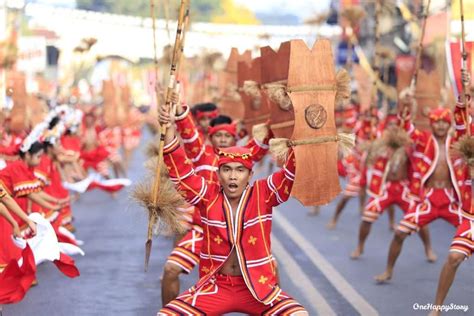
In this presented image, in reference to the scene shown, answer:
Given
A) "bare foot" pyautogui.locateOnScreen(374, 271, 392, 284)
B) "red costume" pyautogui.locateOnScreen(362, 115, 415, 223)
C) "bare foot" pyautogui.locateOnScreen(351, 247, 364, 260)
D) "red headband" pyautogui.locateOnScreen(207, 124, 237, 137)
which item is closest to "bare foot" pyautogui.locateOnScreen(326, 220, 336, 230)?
"red costume" pyautogui.locateOnScreen(362, 115, 415, 223)

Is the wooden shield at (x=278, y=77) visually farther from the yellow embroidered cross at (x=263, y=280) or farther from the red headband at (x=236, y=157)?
the yellow embroidered cross at (x=263, y=280)

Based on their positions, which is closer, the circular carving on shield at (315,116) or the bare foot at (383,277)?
the circular carving on shield at (315,116)

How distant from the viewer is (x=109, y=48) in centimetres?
7650

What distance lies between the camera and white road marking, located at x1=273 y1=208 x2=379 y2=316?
9047 mm

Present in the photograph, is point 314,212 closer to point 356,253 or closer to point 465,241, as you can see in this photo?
point 356,253

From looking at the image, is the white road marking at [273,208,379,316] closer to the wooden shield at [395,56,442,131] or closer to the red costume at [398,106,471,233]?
the red costume at [398,106,471,233]

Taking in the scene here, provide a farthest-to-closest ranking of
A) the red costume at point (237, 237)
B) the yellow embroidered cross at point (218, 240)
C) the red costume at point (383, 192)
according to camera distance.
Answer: the red costume at point (383, 192), the yellow embroidered cross at point (218, 240), the red costume at point (237, 237)

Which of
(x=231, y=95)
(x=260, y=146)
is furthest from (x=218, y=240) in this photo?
(x=231, y=95)

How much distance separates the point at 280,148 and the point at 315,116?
36cm

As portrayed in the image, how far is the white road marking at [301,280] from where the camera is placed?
9055 millimetres

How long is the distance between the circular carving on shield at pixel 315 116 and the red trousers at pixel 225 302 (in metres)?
1.18

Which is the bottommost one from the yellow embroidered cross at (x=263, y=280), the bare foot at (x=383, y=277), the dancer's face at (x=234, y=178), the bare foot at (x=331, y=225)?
the bare foot at (x=331, y=225)

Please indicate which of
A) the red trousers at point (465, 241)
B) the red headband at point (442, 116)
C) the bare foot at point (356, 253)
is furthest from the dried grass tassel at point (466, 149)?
the bare foot at point (356, 253)

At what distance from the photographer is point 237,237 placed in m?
6.82
